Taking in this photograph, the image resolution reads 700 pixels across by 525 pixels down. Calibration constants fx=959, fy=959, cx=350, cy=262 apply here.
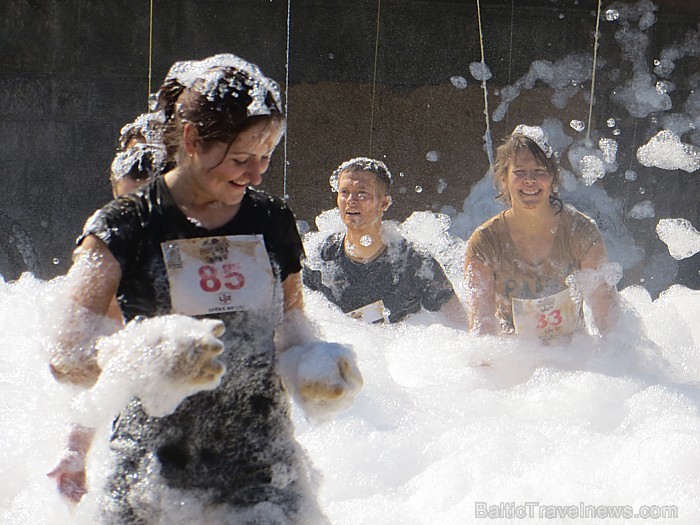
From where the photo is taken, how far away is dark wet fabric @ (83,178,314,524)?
196 centimetres

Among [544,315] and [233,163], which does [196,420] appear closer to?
[233,163]

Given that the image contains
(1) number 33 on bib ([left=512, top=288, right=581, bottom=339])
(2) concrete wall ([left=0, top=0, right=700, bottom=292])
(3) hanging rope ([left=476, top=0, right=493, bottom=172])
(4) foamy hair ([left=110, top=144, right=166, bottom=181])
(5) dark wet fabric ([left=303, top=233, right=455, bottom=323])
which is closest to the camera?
(4) foamy hair ([left=110, top=144, right=166, bottom=181])

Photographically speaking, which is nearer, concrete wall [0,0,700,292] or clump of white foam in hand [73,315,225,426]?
clump of white foam in hand [73,315,225,426]

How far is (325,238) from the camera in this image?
15.8 ft

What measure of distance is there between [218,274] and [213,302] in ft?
0.20

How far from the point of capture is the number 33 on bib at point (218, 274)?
6.51ft

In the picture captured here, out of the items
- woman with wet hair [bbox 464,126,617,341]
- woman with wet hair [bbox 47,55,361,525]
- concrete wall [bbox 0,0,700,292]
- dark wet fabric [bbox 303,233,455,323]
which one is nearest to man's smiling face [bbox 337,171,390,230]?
dark wet fabric [bbox 303,233,455,323]

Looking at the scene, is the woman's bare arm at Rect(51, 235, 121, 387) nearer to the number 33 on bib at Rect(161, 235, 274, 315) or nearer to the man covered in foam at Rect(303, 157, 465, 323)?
the number 33 on bib at Rect(161, 235, 274, 315)

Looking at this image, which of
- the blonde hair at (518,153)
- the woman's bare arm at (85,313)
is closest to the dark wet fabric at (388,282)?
the blonde hair at (518,153)

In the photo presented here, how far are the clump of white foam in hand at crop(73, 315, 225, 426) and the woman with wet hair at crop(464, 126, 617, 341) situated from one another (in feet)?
8.91

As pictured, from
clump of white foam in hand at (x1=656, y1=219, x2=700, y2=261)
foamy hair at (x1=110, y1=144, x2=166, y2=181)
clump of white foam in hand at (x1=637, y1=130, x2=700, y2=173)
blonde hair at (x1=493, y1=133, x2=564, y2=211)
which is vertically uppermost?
clump of white foam in hand at (x1=637, y1=130, x2=700, y2=173)

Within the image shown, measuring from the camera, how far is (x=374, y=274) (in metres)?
4.57

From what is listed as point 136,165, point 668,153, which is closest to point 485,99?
point 668,153

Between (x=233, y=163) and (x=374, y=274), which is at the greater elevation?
(x=233, y=163)
